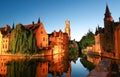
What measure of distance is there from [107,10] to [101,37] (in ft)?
36.0

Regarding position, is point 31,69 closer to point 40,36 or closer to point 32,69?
point 32,69

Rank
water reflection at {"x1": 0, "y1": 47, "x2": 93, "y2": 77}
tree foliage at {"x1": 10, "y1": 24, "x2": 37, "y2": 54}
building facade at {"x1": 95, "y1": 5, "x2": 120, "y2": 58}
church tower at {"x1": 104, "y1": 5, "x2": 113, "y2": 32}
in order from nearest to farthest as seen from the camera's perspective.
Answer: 1. water reflection at {"x1": 0, "y1": 47, "x2": 93, "y2": 77}
2. tree foliage at {"x1": 10, "y1": 24, "x2": 37, "y2": 54}
3. building facade at {"x1": 95, "y1": 5, "x2": 120, "y2": 58}
4. church tower at {"x1": 104, "y1": 5, "x2": 113, "y2": 32}

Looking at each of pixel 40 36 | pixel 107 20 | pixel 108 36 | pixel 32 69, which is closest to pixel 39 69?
pixel 32 69

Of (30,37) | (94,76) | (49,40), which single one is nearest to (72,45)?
(49,40)

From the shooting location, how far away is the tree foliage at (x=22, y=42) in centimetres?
4991

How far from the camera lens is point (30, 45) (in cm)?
5053

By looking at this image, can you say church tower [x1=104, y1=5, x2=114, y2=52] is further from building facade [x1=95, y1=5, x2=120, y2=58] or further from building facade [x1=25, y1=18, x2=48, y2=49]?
building facade [x1=25, y1=18, x2=48, y2=49]

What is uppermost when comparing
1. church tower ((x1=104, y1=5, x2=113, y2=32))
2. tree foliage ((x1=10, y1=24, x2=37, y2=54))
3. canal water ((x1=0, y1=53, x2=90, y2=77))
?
church tower ((x1=104, y1=5, x2=113, y2=32))

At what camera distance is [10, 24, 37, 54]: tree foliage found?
164ft

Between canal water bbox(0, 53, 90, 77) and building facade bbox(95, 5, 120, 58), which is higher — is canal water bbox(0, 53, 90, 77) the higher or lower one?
the lower one

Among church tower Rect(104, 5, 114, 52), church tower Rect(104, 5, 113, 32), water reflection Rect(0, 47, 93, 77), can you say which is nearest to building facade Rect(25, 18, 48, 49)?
church tower Rect(104, 5, 114, 52)

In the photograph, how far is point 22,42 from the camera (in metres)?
50.1

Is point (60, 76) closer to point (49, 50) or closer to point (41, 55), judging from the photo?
point (41, 55)

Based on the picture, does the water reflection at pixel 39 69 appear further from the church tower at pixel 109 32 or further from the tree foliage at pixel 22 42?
the church tower at pixel 109 32
